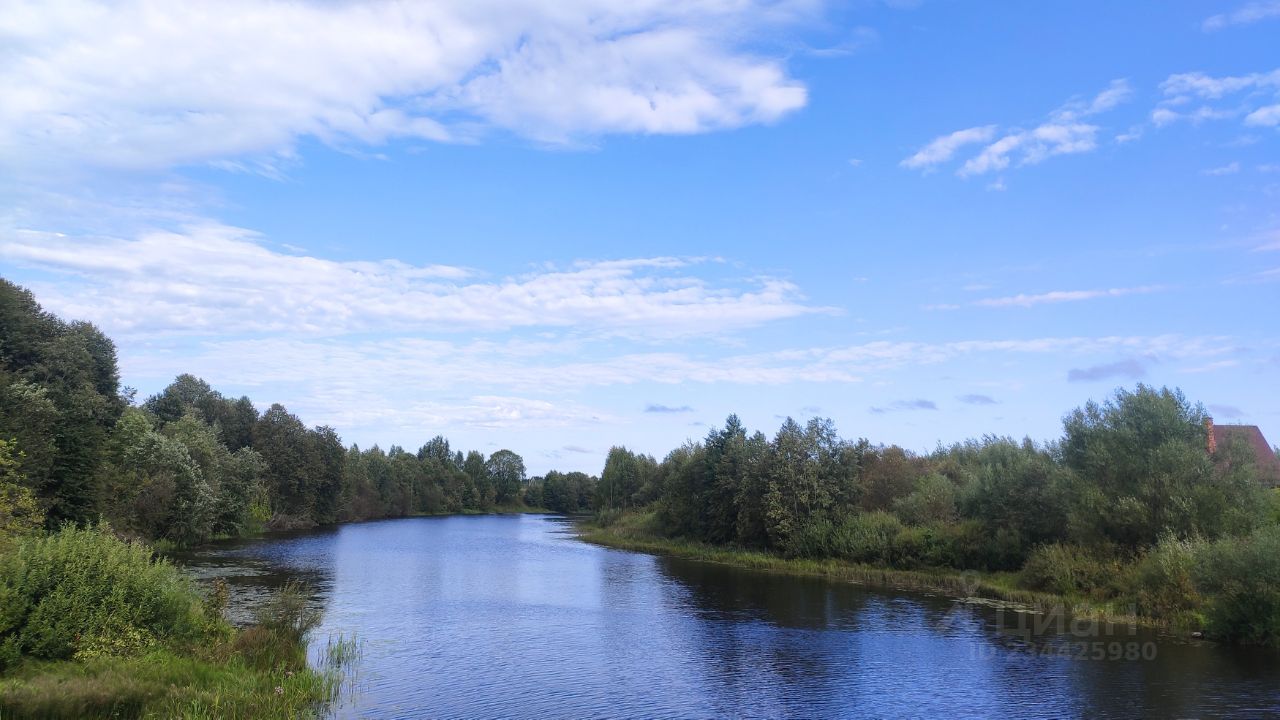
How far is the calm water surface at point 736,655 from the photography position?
2392 cm

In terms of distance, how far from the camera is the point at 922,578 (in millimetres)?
51500

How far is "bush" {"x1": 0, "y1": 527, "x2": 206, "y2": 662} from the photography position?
20.2 m

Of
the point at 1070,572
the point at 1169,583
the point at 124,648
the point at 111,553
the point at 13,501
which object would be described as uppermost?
the point at 13,501

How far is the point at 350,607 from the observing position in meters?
39.7

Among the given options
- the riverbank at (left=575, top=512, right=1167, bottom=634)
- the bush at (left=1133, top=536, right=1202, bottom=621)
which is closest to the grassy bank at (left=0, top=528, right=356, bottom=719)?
the riverbank at (left=575, top=512, right=1167, bottom=634)

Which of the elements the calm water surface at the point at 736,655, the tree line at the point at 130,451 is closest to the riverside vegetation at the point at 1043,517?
the calm water surface at the point at 736,655

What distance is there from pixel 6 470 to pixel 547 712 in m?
29.2

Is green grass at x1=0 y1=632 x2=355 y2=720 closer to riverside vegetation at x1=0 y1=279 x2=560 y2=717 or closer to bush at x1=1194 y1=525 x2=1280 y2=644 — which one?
riverside vegetation at x1=0 y1=279 x2=560 y2=717

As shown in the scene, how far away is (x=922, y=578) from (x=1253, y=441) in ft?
81.3

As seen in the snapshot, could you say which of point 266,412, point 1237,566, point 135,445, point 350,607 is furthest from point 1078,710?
point 266,412

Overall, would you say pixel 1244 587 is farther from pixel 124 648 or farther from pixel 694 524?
pixel 694 524

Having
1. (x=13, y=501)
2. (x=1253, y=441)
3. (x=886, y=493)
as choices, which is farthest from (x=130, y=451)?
(x=1253, y=441)

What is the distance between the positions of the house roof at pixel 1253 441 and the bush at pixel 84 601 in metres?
47.9

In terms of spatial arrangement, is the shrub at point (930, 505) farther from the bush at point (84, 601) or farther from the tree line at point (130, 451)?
the tree line at point (130, 451)
